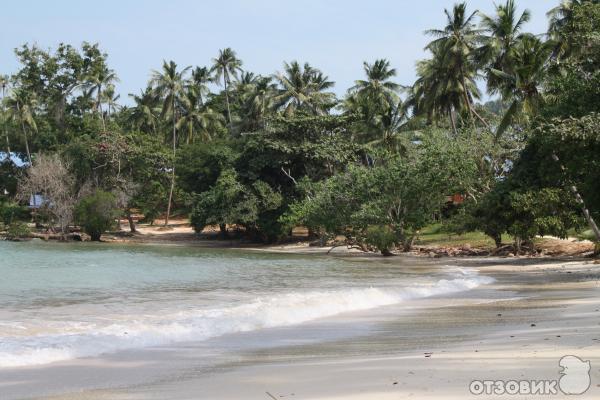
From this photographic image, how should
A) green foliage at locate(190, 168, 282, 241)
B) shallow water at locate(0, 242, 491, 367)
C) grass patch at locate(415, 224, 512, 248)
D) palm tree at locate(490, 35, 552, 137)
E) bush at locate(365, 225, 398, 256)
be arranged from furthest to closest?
green foliage at locate(190, 168, 282, 241) < grass patch at locate(415, 224, 512, 248) < bush at locate(365, 225, 398, 256) < palm tree at locate(490, 35, 552, 137) < shallow water at locate(0, 242, 491, 367)

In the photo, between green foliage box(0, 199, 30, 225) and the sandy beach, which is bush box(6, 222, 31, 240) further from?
the sandy beach

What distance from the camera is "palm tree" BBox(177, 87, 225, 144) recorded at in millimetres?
65500

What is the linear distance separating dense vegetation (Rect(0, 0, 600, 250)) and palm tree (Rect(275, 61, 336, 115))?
0.46ft

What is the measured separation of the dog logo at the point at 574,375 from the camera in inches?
191

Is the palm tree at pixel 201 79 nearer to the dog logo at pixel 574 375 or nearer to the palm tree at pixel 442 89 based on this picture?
the palm tree at pixel 442 89

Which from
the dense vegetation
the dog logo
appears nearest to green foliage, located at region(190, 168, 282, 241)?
the dense vegetation

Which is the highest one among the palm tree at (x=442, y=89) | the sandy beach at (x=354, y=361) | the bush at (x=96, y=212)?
the palm tree at (x=442, y=89)

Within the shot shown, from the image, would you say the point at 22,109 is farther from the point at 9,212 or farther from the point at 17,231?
the point at 17,231

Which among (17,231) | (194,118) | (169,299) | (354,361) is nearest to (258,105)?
(194,118)

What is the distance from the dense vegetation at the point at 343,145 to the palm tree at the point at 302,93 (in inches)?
5.6

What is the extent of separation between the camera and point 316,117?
48.1 meters

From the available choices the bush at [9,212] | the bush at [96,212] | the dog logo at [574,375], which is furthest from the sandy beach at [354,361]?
the bush at [9,212]

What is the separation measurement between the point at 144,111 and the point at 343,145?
1218 inches

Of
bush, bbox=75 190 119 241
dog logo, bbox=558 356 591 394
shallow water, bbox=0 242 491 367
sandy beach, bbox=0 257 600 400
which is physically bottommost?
shallow water, bbox=0 242 491 367
